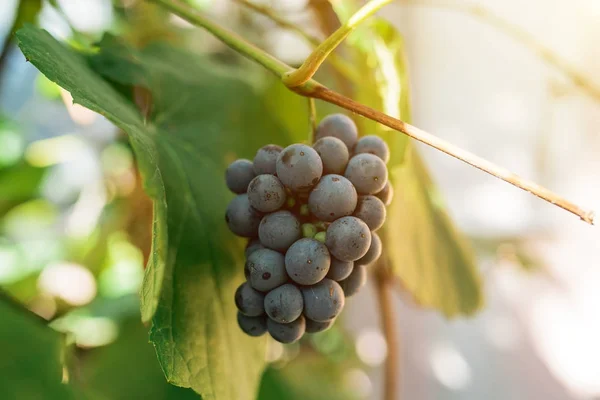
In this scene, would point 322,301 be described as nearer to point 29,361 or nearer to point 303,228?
point 303,228

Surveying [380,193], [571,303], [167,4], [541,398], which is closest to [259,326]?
[380,193]

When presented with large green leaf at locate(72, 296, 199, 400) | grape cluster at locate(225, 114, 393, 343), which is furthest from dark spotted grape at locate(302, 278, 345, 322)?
large green leaf at locate(72, 296, 199, 400)

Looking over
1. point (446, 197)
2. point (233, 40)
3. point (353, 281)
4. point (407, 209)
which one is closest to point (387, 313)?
point (407, 209)

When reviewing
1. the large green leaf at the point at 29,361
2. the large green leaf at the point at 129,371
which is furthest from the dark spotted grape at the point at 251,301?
the large green leaf at the point at 129,371

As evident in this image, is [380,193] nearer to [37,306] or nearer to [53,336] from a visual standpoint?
[53,336]

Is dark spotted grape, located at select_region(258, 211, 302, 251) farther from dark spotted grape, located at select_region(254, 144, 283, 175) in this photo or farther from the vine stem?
the vine stem

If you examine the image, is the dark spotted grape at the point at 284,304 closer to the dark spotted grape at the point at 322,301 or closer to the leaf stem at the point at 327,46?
the dark spotted grape at the point at 322,301
